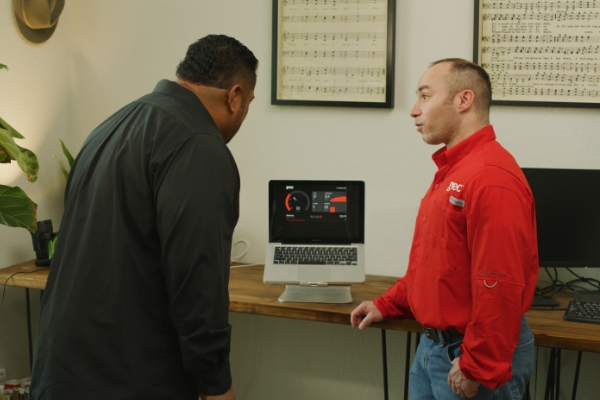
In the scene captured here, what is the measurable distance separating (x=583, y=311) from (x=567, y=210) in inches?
15.1

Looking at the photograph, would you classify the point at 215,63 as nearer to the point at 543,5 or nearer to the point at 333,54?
the point at 333,54

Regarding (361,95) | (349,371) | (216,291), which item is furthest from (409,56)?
(216,291)

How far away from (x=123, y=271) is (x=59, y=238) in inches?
8.3

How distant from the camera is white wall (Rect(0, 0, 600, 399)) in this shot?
242 centimetres

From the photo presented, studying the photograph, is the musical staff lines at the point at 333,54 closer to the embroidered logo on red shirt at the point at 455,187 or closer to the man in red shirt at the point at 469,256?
the man in red shirt at the point at 469,256

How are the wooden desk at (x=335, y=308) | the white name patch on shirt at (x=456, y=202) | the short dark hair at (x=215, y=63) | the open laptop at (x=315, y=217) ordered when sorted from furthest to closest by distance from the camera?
the open laptop at (x=315, y=217)
the wooden desk at (x=335, y=308)
the white name patch on shirt at (x=456, y=202)
the short dark hair at (x=215, y=63)

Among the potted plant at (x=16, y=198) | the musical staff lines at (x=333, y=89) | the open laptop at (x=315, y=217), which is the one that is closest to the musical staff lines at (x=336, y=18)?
the musical staff lines at (x=333, y=89)

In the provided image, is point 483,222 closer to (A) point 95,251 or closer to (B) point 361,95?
(A) point 95,251

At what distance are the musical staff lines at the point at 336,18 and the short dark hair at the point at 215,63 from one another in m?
1.28

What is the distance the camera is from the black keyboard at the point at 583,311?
1.89 metres

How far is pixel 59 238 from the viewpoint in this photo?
1.32 metres

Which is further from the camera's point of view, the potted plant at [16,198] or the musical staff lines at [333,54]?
the musical staff lines at [333,54]

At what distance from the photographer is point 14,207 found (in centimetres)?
214

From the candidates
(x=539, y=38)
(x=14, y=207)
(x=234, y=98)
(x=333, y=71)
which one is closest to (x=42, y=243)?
(x=14, y=207)
